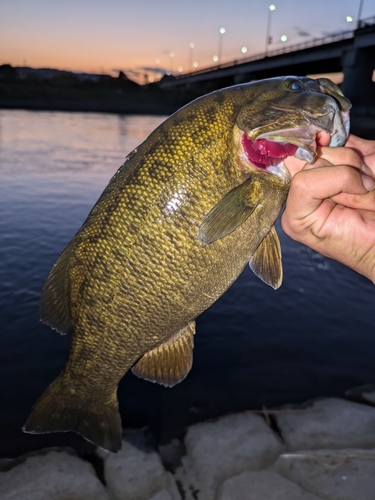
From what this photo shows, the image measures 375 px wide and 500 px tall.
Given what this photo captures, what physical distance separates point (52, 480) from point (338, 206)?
124 inches

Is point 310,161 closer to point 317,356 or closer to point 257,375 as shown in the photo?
point 257,375

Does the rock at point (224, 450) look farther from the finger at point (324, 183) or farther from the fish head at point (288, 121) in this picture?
the fish head at point (288, 121)

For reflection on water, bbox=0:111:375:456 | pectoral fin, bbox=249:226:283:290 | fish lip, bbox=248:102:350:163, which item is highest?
fish lip, bbox=248:102:350:163

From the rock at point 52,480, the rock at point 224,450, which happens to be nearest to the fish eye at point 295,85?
the rock at point 224,450

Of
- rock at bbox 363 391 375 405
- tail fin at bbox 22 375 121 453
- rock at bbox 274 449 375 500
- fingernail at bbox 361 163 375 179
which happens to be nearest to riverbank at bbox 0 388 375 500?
rock at bbox 274 449 375 500

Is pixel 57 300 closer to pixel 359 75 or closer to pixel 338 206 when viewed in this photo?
pixel 338 206

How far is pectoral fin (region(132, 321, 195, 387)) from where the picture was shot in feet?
9.41

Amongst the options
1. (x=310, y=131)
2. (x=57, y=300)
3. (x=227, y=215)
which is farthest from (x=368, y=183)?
(x=57, y=300)

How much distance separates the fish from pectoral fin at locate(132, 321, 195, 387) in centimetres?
20

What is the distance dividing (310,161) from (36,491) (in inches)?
125

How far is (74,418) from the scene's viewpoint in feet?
9.27

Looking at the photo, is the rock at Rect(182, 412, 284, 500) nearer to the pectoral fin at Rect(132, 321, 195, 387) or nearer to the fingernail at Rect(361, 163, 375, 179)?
the pectoral fin at Rect(132, 321, 195, 387)

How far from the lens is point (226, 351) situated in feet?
17.3

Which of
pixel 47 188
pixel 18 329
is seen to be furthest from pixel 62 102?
pixel 18 329
